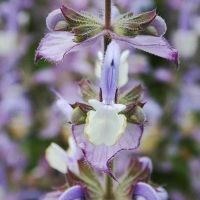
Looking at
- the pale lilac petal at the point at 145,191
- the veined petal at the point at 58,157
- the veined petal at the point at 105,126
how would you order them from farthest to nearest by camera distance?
the veined petal at the point at 58,157, the pale lilac petal at the point at 145,191, the veined petal at the point at 105,126

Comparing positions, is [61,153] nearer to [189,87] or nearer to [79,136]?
[79,136]

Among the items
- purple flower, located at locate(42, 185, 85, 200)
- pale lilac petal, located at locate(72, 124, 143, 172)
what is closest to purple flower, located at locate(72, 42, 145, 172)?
pale lilac petal, located at locate(72, 124, 143, 172)

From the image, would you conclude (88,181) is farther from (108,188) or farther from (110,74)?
(110,74)

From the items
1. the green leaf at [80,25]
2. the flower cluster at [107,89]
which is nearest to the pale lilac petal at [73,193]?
the flower cluster at [107,89]

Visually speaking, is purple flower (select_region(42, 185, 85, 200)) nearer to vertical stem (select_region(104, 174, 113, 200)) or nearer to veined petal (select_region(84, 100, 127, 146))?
vertical stem (select_region(104, 174, 113, 200))

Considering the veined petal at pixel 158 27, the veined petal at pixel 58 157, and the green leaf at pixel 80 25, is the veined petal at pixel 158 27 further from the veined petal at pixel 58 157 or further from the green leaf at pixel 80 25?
the veined petal at pixel 58 157

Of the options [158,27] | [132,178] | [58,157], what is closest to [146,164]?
[132,178]
